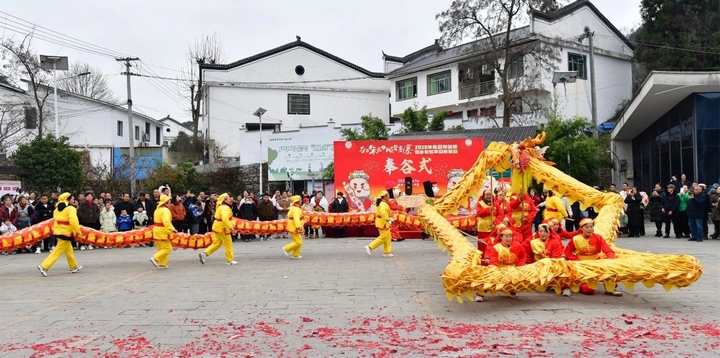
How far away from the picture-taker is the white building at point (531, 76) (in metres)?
27.3

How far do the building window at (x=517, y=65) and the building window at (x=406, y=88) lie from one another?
6.59 metres

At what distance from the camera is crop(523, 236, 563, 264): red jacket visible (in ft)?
25.1

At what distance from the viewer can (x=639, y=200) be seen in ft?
51.1

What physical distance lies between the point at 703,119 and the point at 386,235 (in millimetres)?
11774

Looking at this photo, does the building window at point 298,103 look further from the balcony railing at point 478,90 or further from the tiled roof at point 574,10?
the tiled roof at point 574,10

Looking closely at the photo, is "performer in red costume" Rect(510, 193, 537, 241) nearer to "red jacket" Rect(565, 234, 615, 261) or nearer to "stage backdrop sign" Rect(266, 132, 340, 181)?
"red jacket" Rect(565, 234, 615, 261)

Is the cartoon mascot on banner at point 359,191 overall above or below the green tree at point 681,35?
below

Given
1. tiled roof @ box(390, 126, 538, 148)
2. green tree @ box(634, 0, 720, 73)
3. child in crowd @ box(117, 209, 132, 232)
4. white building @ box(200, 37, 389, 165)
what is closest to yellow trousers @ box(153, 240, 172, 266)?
child in crowd @ box(117, 209, 132, 232)

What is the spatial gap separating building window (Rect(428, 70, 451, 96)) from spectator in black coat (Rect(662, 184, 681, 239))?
17.7m

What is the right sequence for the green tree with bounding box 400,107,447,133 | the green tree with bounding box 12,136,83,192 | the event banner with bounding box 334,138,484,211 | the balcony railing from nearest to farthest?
1. the event banner with bounding box 334,138,484,211
2. the green tree with bounding box 12,136,83,192
3. the green tree with bounding box 400,107,447,133
4. the balcony railing

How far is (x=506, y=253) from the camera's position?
7.55 metres

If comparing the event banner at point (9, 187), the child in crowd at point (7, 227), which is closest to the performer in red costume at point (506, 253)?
the child in crowd at point (7, 227)

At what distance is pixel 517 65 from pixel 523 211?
2028cm

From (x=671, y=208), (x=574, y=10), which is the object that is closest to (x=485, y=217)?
(x=671, y=208)
